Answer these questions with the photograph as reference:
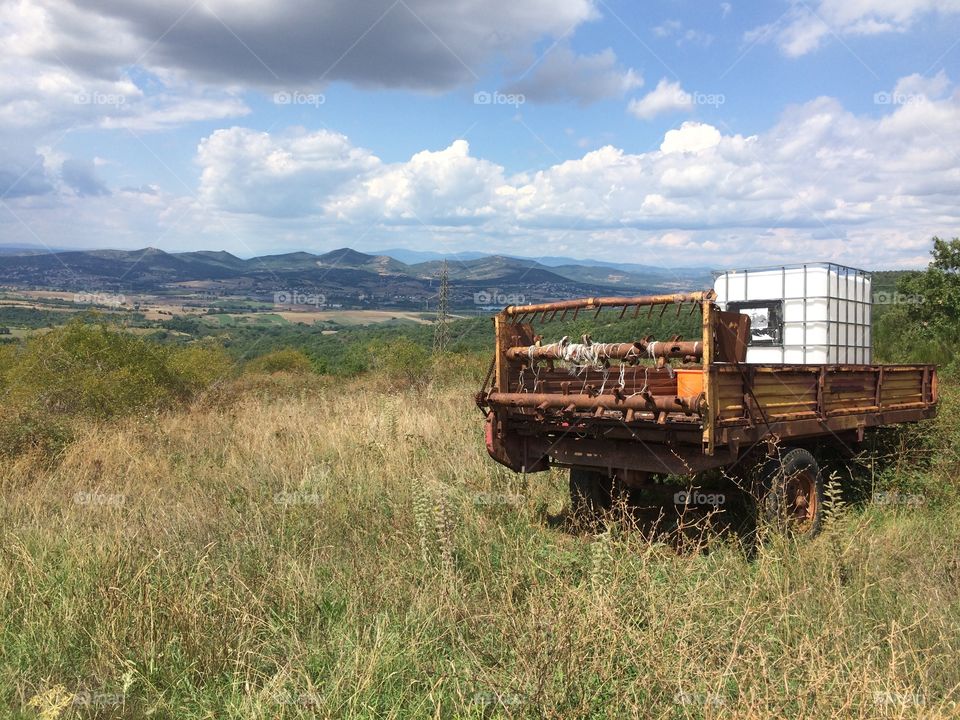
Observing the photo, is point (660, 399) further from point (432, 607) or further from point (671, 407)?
point (432, 607)

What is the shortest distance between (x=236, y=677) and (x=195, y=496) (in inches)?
140

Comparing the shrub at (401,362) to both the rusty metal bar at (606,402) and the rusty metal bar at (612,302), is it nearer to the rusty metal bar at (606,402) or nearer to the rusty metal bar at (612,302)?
the rusty metal bar at (612,302)

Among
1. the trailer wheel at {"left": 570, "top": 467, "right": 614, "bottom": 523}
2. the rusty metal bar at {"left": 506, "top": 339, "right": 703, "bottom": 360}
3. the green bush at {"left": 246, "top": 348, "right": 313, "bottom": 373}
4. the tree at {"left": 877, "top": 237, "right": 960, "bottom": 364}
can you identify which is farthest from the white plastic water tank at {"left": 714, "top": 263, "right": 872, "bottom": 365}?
the tree at {"left": 877, "top": 237, "right": 960, "bottom": 364}

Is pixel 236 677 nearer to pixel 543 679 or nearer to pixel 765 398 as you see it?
pixel 543 679

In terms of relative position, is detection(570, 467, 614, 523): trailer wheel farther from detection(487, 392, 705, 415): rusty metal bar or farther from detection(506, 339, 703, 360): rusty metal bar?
detection(506, 339, 703, 360): rusty metal bar

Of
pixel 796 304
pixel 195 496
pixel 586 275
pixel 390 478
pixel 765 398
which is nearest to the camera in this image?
pixel 765 398

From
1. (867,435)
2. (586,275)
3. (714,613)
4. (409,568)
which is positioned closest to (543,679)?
(714,613)

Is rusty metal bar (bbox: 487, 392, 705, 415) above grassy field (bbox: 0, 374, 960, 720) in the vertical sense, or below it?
above

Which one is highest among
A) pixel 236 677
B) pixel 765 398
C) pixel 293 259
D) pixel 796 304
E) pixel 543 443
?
pixel 293 259

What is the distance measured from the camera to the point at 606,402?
17.8ft

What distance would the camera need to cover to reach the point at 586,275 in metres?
76.8

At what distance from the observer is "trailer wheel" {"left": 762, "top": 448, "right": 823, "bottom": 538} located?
561 cm

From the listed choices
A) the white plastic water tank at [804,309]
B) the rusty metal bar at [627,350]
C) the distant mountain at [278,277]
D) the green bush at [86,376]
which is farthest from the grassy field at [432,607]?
the distant mountain at [278,277]

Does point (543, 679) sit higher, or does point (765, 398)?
point (765, 398)
